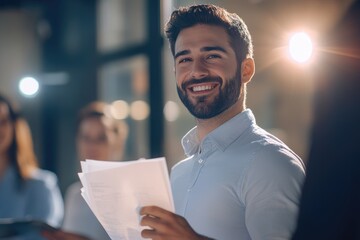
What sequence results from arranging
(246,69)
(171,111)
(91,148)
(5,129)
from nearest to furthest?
(246,69), (91,148), (5,129), (171,111)

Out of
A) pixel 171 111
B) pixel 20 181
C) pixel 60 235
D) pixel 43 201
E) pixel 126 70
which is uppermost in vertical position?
pixel 126 70

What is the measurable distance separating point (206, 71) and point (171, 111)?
14.4 ft

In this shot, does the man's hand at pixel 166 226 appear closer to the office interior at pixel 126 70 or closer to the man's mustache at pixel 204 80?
the man's mustache at pixel 204 80

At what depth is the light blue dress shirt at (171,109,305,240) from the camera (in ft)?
6.72

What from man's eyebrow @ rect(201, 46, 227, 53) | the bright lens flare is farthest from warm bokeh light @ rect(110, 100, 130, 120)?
man's eyebrow @ rect(201, 46, 227, 53)

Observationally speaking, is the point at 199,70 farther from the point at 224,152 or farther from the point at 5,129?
the point at 5,129

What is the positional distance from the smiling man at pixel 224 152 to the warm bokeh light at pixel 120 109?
460cm

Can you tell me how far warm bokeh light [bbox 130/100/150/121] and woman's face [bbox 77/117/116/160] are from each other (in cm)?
202

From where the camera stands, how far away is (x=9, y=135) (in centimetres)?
495

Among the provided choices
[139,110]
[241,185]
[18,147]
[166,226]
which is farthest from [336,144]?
[139,110]

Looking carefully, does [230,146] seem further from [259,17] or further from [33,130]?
[33,130]

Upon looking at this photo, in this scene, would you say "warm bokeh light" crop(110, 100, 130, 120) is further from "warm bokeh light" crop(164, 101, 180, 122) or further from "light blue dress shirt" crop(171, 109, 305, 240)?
"light blue dress shirt" crop(171, 109, 305, 240)

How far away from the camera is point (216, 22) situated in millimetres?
2369

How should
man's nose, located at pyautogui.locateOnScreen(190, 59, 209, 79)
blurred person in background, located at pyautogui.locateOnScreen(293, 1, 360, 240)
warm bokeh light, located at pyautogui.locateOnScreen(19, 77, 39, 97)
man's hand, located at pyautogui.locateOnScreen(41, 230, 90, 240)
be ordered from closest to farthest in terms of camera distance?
blurred person in background, located at pyautogui.locateOnScreen(293, 1, 360, 240) < man's hand, located at pyautogui.locateOnScreen(41, 230, 90, 240) < man's nose, located at pyautogui.locateOnScreen(190, 59, 209, 79) < warm bokeh light, located at pyautogui.locateOnScreen(19, 77, 39, 97)
